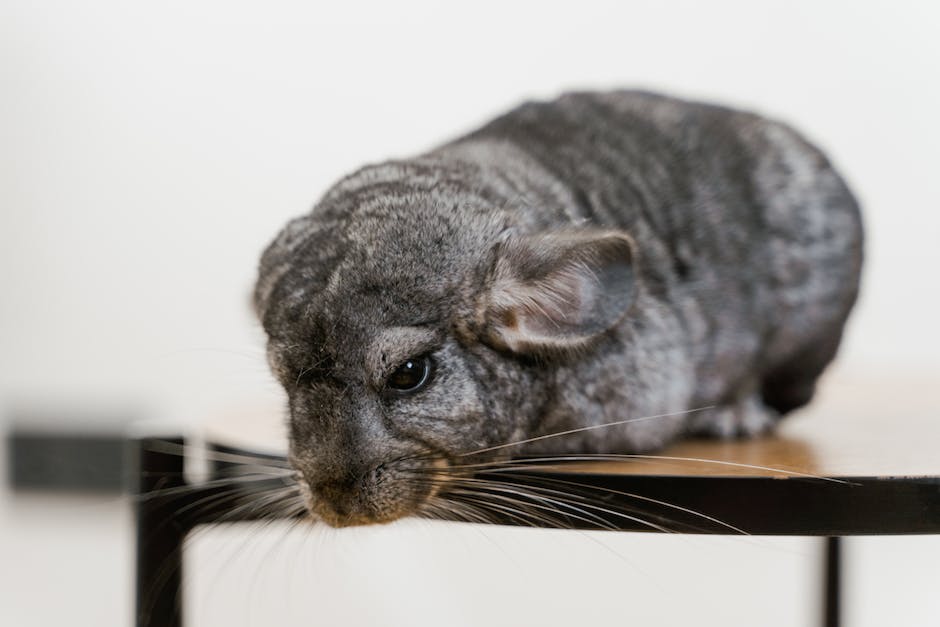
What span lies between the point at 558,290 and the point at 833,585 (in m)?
1.12

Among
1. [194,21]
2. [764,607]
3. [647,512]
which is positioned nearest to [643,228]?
[647,512]

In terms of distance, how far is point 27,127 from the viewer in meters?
2.59

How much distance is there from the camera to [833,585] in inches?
78.6

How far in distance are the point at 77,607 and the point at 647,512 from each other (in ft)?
6.51

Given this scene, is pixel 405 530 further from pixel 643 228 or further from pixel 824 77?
pixel 824 77

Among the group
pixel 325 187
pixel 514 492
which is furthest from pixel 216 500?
pixel 325 187

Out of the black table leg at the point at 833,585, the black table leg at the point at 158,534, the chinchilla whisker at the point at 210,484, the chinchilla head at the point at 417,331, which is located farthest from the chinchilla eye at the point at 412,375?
the black table leg at the point at 833,585

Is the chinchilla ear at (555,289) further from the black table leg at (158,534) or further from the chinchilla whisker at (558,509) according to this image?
the black table leg at (158,534)

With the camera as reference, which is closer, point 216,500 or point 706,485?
point 706,485

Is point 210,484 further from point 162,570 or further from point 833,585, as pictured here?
point 833,585

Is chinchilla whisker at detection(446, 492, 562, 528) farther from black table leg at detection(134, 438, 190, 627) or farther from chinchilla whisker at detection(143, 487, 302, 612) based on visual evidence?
black table leg at detection(134, 438, 190, 627)

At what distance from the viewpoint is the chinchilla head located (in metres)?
1.11

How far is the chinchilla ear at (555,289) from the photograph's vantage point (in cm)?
117

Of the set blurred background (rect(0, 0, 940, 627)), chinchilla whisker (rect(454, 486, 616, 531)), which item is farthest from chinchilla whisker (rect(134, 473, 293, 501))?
blurred background (rect(0, 0, 940, 627))
